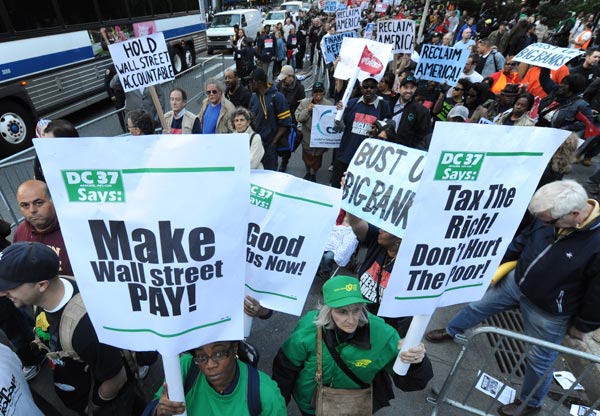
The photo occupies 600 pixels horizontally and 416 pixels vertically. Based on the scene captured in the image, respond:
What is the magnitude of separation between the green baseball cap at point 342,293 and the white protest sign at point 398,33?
6.12m

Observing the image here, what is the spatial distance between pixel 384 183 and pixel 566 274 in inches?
59.1

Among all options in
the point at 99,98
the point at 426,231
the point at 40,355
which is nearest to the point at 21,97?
the point at 99,98

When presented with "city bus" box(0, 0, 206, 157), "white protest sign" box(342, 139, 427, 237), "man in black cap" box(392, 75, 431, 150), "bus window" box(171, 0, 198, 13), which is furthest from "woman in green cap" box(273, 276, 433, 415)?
"bus window" box(171, 0, 198, 13)

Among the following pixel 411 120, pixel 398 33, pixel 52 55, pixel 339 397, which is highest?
pixel 398 33

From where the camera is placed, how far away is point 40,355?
11.3ft

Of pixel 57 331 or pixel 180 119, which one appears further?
pixel 180 119

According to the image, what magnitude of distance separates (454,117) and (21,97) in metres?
8.14

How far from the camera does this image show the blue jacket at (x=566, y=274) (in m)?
2.46

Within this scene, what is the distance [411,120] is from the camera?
5.24 m

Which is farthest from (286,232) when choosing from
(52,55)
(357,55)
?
(52,55)

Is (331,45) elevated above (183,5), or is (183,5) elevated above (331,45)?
(183,5)

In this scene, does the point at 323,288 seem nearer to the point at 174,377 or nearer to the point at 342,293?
the point at 342,293

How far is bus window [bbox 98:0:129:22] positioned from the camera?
29.7ft

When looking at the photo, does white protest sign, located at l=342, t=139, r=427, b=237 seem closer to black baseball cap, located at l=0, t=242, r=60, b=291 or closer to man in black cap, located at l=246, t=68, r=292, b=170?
black baseball cap, located at l=0, t=242, r=60, b=291
